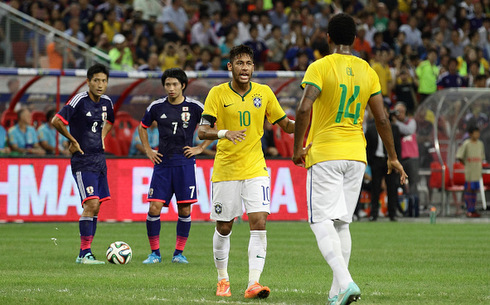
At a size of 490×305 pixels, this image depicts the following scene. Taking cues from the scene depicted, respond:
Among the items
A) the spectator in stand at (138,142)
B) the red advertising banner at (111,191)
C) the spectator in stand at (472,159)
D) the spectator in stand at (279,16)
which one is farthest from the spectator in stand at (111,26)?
the spectator in stand at (472,159)

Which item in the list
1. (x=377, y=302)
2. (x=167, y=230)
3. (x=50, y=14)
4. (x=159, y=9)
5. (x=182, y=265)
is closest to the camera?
(x=377, y=302)

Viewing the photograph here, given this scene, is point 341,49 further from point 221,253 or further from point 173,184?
point 173,184

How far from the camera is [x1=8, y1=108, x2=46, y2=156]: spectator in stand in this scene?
20297 millimetres

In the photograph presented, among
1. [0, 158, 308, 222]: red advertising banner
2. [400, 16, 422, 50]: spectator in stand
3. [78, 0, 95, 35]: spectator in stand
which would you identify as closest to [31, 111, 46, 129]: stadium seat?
[0, 158, 308, 222]: red advertising banner

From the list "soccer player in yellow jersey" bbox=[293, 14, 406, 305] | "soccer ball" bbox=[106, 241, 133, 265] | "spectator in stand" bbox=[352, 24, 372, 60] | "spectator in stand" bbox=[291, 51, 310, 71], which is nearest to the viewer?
"soccer player in yellow jersey" bbox=[293, 14, 406, 305]

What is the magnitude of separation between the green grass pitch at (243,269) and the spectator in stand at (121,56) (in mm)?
7225

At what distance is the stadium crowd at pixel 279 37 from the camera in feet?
82.4

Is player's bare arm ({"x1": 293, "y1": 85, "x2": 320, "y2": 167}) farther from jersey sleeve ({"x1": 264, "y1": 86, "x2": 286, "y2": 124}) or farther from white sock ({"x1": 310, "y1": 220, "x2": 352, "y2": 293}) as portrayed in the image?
jersey sleeve ({"x1": 264, "y1": 86, "x2": 286, "y2": 124})

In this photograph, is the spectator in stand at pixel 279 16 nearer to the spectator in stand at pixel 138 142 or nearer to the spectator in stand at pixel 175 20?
the spectator in stand at pixel 175 20

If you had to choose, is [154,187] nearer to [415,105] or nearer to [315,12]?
[415,105]

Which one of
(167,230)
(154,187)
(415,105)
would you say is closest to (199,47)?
(415,105)

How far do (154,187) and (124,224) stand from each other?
7.62m

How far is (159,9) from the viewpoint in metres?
29.7

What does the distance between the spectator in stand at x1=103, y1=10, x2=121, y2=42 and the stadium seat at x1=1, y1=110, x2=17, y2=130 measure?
6.33 m
